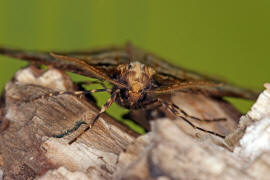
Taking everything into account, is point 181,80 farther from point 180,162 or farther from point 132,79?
point 180,162

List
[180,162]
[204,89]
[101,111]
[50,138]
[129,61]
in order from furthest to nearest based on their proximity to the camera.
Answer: [129,61] → [204,89] → [101,111] → [50,138] → [180,162]

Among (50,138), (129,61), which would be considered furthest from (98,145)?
(129,61)

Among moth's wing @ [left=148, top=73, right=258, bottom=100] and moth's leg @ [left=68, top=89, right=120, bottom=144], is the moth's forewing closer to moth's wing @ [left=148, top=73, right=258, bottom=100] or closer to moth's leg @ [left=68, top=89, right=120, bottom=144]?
moth's wing @ [left=148, top=73, right=258, bottom=100]

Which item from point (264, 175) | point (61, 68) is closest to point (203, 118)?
point (61, 68)

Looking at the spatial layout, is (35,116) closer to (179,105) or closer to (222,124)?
(179,105)

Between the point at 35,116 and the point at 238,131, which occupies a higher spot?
the point at 238,131
